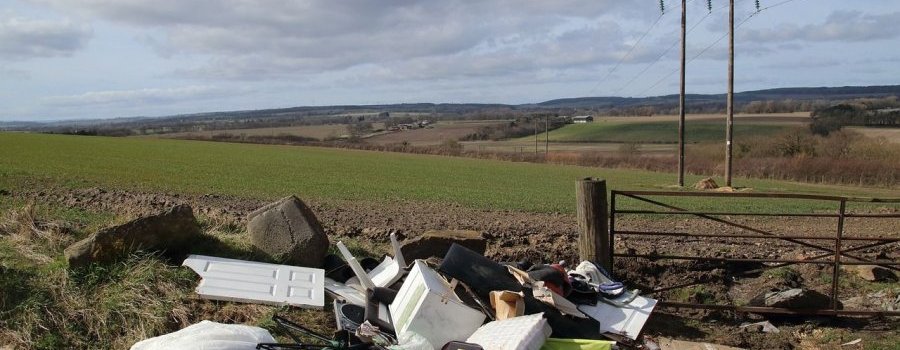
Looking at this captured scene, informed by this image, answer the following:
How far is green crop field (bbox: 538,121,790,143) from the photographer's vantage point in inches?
3039

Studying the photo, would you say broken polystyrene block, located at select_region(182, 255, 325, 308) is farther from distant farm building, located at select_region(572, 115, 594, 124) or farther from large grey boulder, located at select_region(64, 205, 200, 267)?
distant farm building, located at select_region(572, 115, 594, 124)

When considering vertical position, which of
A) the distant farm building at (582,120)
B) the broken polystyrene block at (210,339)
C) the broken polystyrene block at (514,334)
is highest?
the broken polystyrene block at (210,339)

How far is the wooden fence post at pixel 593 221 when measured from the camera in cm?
731

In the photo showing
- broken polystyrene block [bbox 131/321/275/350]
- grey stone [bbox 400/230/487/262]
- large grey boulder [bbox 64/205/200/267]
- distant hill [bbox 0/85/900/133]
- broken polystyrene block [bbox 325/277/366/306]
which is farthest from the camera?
distant hill [bbox 0/85/900/133]

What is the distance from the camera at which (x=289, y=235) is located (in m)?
7.24

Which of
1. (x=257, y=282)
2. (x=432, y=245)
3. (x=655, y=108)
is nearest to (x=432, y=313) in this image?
(x=257, y=282)

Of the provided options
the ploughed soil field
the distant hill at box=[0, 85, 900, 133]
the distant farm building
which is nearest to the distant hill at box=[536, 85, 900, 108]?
the distant hill at box=[0, 85, 900, 133]

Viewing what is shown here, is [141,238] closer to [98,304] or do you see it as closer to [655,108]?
[98,304]

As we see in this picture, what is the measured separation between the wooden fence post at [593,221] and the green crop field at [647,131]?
2792 inches

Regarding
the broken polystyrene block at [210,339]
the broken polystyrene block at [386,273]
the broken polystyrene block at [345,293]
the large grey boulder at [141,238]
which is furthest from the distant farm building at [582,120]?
the broken polystyrene block at [210,339]

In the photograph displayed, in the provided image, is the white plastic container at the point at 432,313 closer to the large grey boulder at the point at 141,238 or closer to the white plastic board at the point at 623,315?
the white plastic board at the point at 623,315

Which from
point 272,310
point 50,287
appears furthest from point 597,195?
point 50,287

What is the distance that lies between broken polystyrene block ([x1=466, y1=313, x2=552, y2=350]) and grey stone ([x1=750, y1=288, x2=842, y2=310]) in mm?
4000

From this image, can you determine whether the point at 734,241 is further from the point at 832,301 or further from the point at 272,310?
the point at 272,310
